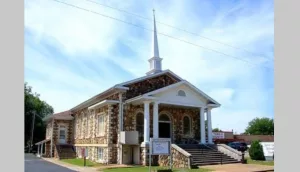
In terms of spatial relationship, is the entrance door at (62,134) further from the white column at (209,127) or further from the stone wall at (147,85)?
the white column at (209,127)

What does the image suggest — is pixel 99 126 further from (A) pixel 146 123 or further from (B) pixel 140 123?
(A) pixel 146 123

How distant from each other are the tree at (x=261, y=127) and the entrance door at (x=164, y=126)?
66443 millimetres

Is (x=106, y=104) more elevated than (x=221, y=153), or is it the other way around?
(x=106, y=104)

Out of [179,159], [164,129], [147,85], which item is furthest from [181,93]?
[179,159]

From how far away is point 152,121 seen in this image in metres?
23.8

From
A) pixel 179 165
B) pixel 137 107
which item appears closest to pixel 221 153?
pixel 179 165

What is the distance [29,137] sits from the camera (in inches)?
2248

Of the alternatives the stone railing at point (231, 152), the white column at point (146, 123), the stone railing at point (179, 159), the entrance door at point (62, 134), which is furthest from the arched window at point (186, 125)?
the entrance door at point (62, 134)

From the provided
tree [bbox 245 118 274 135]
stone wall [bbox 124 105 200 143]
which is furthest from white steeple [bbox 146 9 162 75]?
tree [bbox 245 118 274 135]

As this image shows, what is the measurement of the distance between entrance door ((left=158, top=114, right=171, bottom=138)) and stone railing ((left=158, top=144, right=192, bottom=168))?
421 cm

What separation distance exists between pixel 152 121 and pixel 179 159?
472cm

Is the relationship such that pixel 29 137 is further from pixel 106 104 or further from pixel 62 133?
pixel 106 104

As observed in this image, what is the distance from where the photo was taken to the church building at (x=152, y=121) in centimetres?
2156

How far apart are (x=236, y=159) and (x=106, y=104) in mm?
9483
